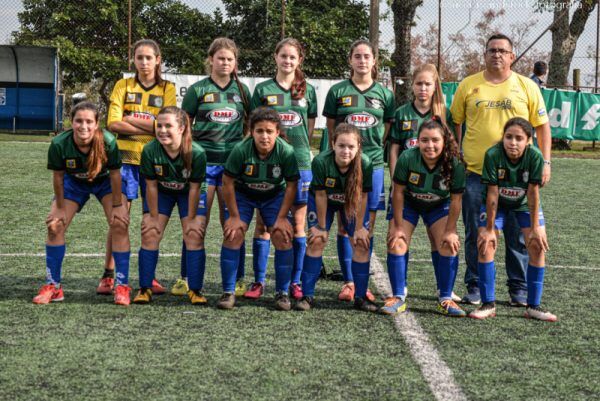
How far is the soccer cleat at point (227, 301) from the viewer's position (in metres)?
5.03

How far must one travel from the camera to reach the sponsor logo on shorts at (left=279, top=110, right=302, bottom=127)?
5418 mm

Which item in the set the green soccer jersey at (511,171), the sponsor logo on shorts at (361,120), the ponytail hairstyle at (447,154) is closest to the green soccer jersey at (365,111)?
the sponsor logo on shorts at (361,120)

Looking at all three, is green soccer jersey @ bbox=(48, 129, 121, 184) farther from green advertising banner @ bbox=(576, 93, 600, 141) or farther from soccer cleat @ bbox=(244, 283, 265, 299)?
green advertising banner @ bbox=(576, 93, 600, 141)

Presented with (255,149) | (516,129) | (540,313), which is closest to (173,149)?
(255,149)

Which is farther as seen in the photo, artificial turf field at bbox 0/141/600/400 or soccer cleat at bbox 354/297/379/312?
soccer cleat at bbox 354/297/379/312

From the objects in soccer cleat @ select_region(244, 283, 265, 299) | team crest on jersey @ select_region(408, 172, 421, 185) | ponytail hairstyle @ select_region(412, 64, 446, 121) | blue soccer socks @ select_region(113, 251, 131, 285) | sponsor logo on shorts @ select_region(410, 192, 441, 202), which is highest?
ponytail hairstyle @ select_region(412, 64, 446, 121)

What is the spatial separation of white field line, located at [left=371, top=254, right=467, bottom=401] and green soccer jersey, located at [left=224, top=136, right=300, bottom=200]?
1158mm

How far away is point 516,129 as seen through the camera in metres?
4.86

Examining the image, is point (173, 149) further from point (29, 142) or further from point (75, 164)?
point (29, 142)

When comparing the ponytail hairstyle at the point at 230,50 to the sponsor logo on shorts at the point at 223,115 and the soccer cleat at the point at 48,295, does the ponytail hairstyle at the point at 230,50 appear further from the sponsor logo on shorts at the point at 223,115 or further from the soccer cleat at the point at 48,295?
the soccer cleat at the point at 48,295

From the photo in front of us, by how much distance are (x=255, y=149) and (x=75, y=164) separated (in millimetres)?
1160

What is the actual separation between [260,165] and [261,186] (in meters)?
0.15

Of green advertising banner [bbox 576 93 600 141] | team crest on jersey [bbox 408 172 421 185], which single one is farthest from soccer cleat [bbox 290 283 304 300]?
green advertising banner [bbox 576 93 600 141]

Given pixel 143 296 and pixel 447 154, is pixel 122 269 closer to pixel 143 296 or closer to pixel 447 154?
pixel 143 296
